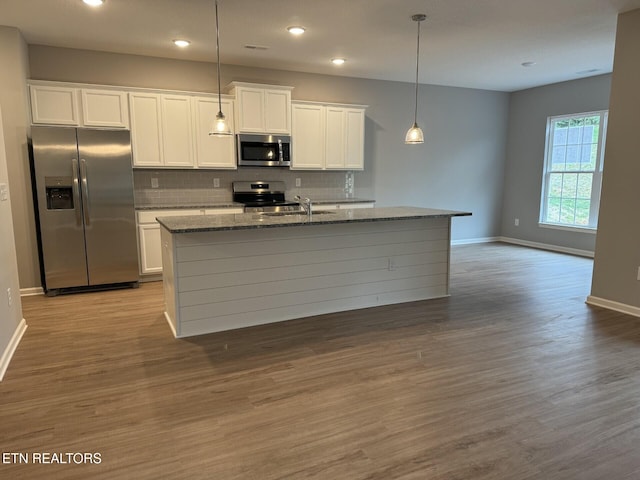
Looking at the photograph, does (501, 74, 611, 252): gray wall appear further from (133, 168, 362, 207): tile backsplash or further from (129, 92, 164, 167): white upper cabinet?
(129, 92, 164, 167): white upper cabinet

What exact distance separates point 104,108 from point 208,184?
4.87 feet

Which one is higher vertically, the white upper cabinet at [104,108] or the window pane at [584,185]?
the white upper cabinet at [104,108]

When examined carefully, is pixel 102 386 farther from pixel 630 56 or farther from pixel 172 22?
pixel 630 56

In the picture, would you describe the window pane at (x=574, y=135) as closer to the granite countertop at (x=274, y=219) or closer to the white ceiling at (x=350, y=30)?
the white ceiling at (x=350, y=30)

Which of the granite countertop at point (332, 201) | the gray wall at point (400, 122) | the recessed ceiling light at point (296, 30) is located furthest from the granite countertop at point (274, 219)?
the gray wall at point (400, 122)

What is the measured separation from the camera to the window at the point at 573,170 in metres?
6.46

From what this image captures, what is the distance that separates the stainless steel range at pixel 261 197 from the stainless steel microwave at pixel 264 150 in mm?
378

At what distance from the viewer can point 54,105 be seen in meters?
4.58

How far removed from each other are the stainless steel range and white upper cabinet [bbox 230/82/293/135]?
756mm

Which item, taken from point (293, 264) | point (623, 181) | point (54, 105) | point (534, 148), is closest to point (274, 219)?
point (293, 264)

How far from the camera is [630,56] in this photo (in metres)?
3.79

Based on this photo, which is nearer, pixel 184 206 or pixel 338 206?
pixel 184 206

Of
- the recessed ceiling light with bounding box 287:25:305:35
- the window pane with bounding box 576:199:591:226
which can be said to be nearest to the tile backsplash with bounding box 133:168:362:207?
the recessed ceiling light with bounding box 287:25:305:35

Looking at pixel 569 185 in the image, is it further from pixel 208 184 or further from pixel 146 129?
pixel 146 129
